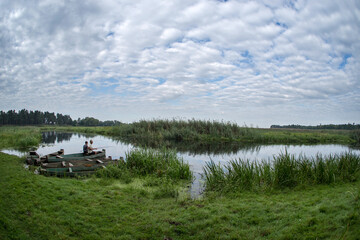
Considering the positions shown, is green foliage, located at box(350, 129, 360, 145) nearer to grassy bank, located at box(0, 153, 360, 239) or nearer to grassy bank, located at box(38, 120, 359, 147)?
grassy bank, located at box(38, 120, 359, 147)

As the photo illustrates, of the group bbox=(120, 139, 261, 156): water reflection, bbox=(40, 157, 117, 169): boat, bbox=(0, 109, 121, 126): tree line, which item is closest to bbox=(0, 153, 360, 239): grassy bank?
bbox=(40, 157, 117, 169): boat

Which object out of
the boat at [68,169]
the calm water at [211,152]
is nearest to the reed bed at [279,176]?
the calm water at [211,152]

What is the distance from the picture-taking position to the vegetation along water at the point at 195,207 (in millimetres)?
4676

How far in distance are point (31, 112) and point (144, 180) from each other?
363 feet

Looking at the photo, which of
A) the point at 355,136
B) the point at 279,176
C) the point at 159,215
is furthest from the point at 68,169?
the point at 355,136

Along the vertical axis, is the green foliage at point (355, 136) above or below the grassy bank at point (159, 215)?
above

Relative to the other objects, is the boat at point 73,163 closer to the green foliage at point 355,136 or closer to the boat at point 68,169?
the boat at point 68,169

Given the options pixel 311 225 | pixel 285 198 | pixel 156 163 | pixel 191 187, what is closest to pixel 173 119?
pixel 156 163

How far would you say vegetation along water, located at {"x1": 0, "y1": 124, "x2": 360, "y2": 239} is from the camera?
4676mm

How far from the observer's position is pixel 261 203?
663cm

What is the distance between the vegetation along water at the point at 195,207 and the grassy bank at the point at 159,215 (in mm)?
18

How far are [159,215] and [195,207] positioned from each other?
1.05 m

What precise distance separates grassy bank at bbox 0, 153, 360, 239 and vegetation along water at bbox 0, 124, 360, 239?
18 millimetres

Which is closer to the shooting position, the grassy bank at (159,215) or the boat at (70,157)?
the grassy bank at (159,215)
